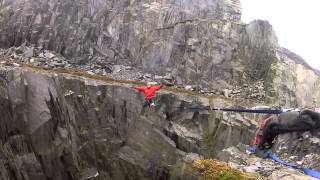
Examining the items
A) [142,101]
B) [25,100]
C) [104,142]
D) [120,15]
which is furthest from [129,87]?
[120,15]

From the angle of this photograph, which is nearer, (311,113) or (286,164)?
(286,164)

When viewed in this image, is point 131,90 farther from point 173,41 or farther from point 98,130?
point 173,41

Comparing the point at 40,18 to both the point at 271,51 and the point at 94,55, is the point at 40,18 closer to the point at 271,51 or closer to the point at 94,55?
the point at 94,55

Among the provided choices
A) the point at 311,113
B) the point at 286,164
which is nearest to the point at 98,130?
the point at 286,164

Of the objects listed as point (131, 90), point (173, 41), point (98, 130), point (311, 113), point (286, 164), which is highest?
point (311, 113)

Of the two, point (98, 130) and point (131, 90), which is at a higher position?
point (131, 90)

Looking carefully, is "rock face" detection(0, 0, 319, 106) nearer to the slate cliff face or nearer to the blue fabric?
the slate cliff face

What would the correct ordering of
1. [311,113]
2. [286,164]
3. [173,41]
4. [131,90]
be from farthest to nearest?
[173,41] < [131,90] < [311,113] < [286,164]

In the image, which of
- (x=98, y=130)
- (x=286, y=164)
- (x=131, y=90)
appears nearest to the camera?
(x=286, y=164)

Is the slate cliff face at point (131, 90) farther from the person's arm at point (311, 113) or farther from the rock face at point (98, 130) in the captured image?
the person's arm at point (311, 113)

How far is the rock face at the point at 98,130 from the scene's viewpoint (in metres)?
27.1

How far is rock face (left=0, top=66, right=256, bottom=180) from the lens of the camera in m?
27.1

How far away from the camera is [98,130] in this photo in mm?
29328

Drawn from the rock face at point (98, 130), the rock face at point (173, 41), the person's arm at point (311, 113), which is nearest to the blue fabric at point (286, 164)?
the person's arm at point (311, 113)
